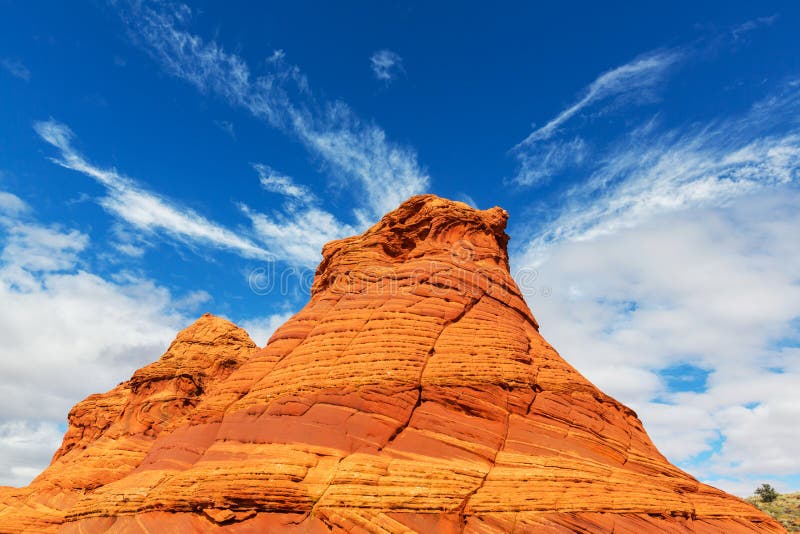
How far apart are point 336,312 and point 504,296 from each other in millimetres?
10018

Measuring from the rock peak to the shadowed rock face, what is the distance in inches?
6.8

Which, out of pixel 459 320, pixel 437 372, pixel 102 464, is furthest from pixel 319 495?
pixel 102 464

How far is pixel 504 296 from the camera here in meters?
30.5

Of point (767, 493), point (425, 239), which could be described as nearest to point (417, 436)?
point (425, 239)

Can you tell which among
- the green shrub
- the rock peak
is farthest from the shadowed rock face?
the green shrub

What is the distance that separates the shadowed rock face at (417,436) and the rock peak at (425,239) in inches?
6.8

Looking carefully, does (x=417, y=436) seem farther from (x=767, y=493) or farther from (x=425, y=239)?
(x=767, y=493)

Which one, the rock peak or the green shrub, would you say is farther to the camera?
the green shrub

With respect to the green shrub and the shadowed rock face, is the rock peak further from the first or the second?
the green shrub

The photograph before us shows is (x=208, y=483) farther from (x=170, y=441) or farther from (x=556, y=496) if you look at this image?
(x=556, y=496)

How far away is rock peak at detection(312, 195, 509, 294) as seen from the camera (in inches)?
1318

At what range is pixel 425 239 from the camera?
3528 cm

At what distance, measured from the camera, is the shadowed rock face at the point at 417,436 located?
18.9 metres

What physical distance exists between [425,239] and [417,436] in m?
16.3
